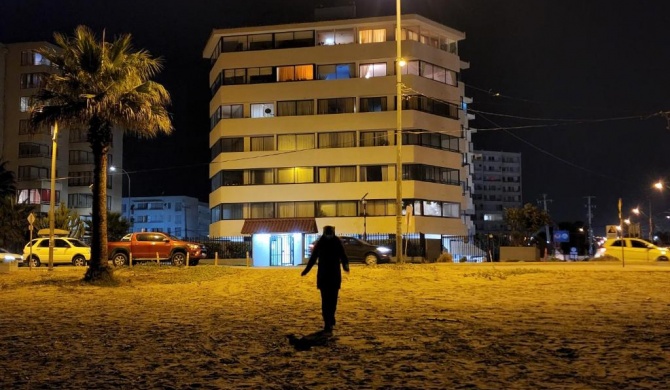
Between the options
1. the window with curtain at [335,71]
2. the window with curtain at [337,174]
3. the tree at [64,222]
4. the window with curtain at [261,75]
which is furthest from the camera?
the window with curtain at [261,75]

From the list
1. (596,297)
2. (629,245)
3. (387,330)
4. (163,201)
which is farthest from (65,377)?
(163,201)

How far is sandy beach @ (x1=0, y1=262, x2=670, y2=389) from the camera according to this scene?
7.50m

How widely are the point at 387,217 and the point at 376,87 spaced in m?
11.0

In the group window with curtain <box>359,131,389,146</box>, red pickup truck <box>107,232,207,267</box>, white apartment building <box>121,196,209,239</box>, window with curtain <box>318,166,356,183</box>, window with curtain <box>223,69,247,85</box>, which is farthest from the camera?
white apartment building <box>121,196,209,239</box>

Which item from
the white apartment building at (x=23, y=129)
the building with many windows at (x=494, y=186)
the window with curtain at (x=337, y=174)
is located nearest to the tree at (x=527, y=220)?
the window with curtain at (x=337, y=174)

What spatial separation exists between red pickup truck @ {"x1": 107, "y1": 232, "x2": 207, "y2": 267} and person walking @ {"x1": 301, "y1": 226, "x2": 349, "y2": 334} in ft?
83.4

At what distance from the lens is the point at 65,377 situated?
7.77 m

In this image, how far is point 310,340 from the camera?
9.92 metres

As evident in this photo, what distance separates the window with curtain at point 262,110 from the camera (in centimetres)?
5694

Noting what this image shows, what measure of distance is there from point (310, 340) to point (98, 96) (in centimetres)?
1470

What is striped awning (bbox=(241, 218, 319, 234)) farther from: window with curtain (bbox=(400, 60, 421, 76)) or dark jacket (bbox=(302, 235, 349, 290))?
dark jacket (bbox=(302, 235, 349, 290))

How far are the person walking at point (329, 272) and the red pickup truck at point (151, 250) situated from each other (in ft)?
83.4

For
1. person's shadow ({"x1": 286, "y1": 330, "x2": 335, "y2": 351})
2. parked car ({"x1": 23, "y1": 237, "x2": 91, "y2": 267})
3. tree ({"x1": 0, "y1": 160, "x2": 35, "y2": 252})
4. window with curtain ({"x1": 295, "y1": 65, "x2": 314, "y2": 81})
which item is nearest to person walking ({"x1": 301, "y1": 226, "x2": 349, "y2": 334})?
person's shadow ({"x1": 286, "y1": 330, "x2": 335, "y2": 351})

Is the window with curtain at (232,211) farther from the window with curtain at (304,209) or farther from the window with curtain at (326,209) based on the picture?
the window with curtain at (326,209)
